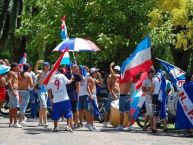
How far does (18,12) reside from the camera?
3478 centimetres

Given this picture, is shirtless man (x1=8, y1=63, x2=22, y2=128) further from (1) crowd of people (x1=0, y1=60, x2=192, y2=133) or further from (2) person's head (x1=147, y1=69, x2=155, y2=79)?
(2) person's head (x1=147, y1=69, x2=155, y2=79)

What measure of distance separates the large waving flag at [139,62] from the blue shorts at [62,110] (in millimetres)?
2081

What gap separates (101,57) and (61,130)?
35.4 feet

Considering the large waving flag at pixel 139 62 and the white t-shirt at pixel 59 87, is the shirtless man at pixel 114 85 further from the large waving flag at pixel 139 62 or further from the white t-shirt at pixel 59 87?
the white t-shirt at pixel 59 87

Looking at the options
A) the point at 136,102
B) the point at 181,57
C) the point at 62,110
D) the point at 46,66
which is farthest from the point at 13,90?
→ the point at 181,57

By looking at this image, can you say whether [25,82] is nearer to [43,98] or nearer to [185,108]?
[43,98]

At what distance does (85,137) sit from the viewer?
1457 centimetres

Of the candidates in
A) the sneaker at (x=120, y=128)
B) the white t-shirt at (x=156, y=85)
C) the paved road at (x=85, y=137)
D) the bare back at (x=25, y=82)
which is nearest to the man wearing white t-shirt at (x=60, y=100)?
the paved road at (x=85, y=137)

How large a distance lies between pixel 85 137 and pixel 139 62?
321 cm

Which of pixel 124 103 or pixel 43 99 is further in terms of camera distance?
pixel 43 99

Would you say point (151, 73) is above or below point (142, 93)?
above

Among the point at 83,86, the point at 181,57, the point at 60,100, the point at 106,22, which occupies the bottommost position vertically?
the point at 60,100

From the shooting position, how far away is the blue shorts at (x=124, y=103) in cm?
1694

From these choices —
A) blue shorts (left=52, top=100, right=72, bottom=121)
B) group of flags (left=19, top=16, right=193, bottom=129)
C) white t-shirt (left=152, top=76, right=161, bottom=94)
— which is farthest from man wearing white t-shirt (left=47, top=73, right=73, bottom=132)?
white t-shirt (left=152, top=76, right=161, bottom=94)
